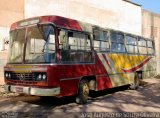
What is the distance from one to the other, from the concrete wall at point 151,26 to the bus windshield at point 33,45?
18.8 m

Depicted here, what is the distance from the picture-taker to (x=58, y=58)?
1017 centimetres

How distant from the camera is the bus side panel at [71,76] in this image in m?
10.3

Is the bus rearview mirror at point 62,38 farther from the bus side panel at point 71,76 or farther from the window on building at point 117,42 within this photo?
the window on building at point 117,42

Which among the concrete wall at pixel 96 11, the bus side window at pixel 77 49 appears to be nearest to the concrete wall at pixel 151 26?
the concrete wall at pixel 96 11

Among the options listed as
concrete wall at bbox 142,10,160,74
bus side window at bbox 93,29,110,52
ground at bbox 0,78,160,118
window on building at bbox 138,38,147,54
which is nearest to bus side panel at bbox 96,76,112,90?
ground at bbox 0,78,160,118

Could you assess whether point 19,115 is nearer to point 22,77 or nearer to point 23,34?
point 22,77

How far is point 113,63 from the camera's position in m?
14.1

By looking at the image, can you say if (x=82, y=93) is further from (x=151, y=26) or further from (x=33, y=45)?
(x=151, y=26)

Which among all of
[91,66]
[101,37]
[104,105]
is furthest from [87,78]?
[101,37]

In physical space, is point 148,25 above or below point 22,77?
above

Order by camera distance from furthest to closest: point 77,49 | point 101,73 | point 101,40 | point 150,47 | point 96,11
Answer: point 96,11 < point 150,47 < point 101,40 < point 101,73 < point 77,49

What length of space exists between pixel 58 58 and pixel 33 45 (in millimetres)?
1119

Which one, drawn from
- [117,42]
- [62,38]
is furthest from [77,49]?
[117,42]

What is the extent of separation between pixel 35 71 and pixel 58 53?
0.96m
